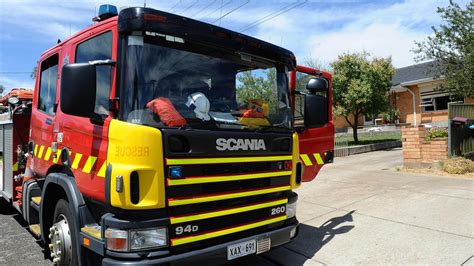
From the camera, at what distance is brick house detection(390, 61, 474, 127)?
76.2 feet

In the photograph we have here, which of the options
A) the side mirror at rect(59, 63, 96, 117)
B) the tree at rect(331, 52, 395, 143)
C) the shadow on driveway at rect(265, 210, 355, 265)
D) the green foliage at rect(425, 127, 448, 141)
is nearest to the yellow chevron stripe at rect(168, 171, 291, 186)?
the side mirror at rect(59, 63, 96, 117)

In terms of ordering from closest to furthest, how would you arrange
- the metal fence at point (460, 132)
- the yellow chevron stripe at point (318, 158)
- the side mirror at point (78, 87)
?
the side mirror at point (78, 87)
the yellow chevron stripe at point (318, 158)
the metal fence at point (460, 132)

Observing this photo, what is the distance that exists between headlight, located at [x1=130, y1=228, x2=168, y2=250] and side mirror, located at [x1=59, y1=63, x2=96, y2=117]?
42.3 inches

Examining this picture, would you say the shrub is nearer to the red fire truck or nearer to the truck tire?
the red fire truck

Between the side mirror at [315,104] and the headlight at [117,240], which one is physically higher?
the side mirror at [315,104]

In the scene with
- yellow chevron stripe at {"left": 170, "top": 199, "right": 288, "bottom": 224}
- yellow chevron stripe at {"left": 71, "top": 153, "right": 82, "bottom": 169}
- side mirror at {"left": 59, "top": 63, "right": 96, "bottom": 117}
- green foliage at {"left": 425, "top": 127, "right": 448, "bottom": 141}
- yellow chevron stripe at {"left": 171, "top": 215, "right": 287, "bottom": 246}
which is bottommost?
yellow chevron stripe at {"left": 171, "top": 215, "right": 287, "bottom": 246}

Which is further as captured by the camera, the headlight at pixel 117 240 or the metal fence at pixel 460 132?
the metal fence at pixel 460 132

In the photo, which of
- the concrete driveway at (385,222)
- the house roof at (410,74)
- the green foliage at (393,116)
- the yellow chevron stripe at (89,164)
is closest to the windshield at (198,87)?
the yellow chevron stripe at (89,164)

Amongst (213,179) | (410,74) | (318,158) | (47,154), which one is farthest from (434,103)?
(47,154)

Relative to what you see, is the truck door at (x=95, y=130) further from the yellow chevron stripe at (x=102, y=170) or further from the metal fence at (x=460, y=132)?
the metal fence at (x=460, y=132)

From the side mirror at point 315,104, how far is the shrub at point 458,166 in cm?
628

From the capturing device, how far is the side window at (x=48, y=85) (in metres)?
4.30

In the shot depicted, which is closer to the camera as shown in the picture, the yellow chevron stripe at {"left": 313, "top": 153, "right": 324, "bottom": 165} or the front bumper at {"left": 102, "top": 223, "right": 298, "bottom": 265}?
the front bumper at {"left": 102, "top": 223, "right": 298, "bottom": 265}

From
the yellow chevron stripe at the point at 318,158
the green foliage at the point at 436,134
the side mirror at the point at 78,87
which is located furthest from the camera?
the green foliage at the point at 436,134
